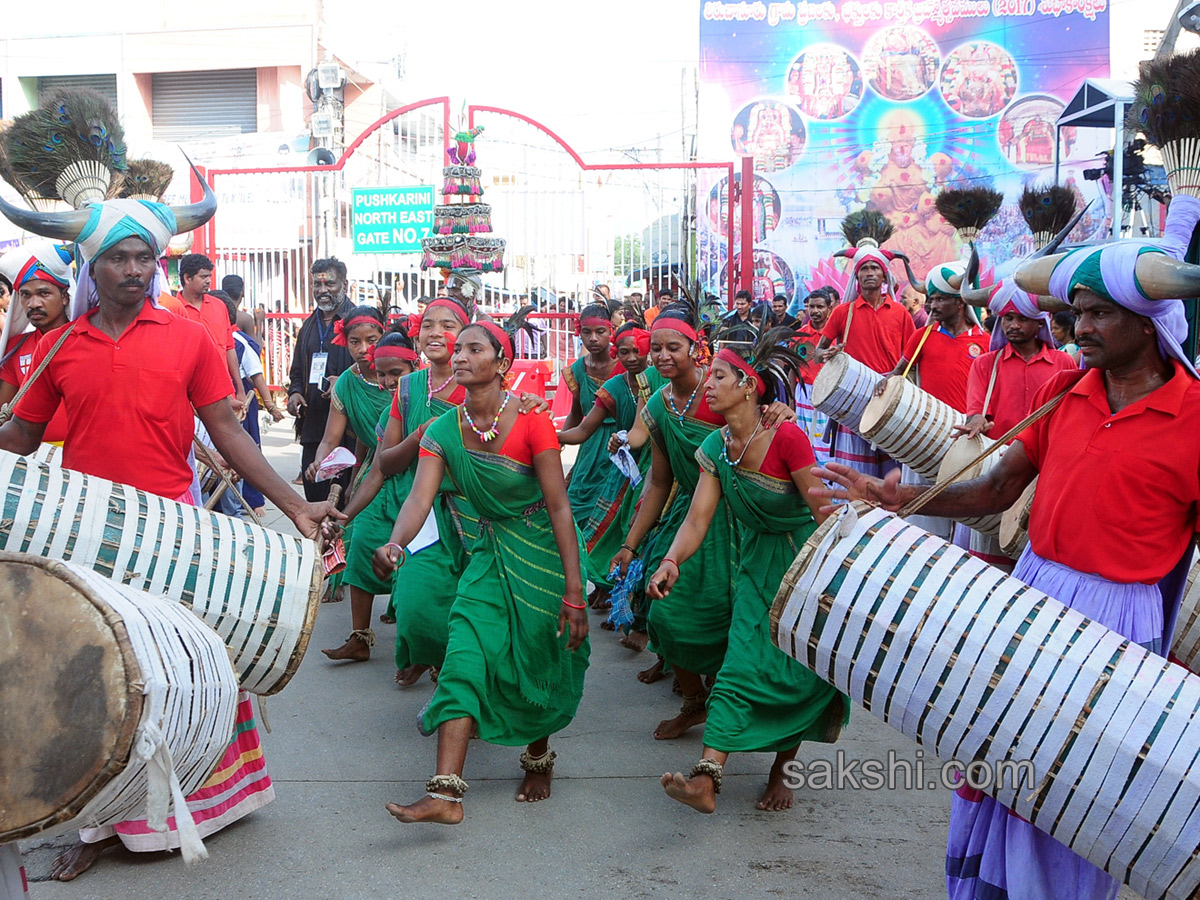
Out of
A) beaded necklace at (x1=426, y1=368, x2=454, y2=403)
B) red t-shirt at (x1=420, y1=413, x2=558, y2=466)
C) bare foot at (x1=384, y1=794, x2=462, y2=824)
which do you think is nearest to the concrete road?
bare foot at (x1=384, y1=794, x2=462, y2=824)

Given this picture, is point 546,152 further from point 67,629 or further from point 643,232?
point 67,629

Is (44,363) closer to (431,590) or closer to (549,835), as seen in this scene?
(431,590)

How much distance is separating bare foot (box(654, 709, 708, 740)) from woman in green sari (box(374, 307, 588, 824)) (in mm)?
666

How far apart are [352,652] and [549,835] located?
2225 mm

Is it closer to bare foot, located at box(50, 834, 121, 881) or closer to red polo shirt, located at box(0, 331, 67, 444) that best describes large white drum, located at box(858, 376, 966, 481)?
red polo shirt, located at box(0, 331, 67, 444)

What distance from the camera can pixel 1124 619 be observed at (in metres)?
2.62

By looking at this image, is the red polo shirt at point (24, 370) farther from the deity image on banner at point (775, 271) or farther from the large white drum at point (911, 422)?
the deity image on banner at point (775, 271)

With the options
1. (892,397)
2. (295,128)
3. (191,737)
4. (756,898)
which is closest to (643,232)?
(892,397)

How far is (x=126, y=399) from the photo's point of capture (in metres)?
3.36

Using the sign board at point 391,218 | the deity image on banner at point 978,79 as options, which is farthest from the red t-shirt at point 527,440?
the deity image on banner at point 978,79

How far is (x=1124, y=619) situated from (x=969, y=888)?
2.60ft

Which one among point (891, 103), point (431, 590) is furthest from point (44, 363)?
point (891, 103)

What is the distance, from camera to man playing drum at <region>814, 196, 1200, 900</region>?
2.59 m

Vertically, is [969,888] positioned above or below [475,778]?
above
